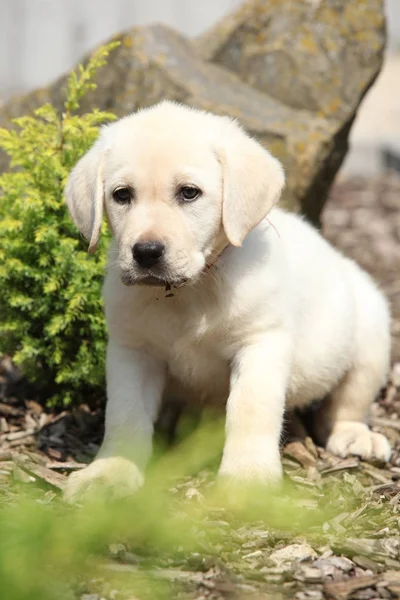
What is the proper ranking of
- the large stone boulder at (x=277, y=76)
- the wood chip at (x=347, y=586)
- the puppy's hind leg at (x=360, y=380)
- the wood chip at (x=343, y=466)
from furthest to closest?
Answer: the large stone boulder at (x=277, y=76), the puppy's hind leg at (x=360, y=380), the wood chip at (x=343, y=466), the wood chip at (x=347, y=586)

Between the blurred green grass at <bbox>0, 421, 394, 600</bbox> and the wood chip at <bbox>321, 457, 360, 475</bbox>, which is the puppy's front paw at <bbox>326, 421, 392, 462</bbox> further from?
the blurred green grass at <bbox>0, 421, 394, 600</bbox>

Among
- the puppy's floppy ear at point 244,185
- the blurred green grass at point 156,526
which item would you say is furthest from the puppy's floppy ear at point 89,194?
the blurred green grass at point 156,526

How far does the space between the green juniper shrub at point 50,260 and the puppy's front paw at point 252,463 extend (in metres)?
1.22

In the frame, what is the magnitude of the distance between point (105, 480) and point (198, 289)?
900mm

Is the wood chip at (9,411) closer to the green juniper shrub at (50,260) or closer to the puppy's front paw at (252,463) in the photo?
the green juniper shrub at (50,260)

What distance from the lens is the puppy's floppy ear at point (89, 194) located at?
4.20 m

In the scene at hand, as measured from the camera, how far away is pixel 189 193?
13.2 feet

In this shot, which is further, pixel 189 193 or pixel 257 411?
pixel 257 411

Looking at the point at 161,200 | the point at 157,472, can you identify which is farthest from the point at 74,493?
the point at 161,200

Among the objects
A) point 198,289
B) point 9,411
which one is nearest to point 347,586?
point 198,289

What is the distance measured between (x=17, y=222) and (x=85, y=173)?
30.9 inches

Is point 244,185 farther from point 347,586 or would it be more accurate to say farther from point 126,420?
point 347,586

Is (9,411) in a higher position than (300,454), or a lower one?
lower

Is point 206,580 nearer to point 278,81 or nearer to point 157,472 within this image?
point 157,472
